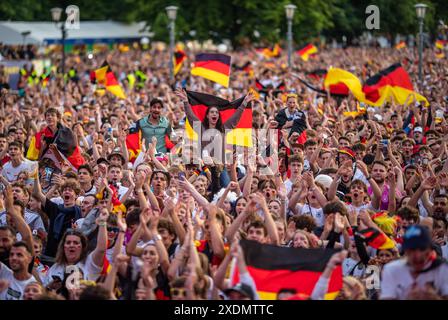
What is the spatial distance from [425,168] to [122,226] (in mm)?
5159

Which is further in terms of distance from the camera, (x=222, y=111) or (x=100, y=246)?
(x=222, y=111)

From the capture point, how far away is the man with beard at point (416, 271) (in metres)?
7.25

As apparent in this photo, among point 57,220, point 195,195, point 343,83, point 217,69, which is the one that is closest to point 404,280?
point 195,195

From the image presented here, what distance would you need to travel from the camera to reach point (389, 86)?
21.4 metres

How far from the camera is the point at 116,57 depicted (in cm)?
4925

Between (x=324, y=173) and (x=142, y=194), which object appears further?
(x=324, y=173)

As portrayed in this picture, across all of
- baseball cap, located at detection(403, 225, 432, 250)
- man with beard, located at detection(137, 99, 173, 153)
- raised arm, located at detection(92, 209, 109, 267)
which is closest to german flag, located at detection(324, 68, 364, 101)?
man with beard, located at detection(137, 99, 173, 153)

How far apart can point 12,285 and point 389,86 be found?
13.7m

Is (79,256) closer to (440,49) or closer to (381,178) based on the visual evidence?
(381,178)

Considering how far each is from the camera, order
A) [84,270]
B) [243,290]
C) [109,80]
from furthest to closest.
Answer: [109,80]
[84,270]
[243,290]

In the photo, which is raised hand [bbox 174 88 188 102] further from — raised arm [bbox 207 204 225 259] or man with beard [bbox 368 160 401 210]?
raised arm [bbox 207 204 225 259]

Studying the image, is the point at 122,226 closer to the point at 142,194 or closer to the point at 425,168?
Answer: the point at 142,194
